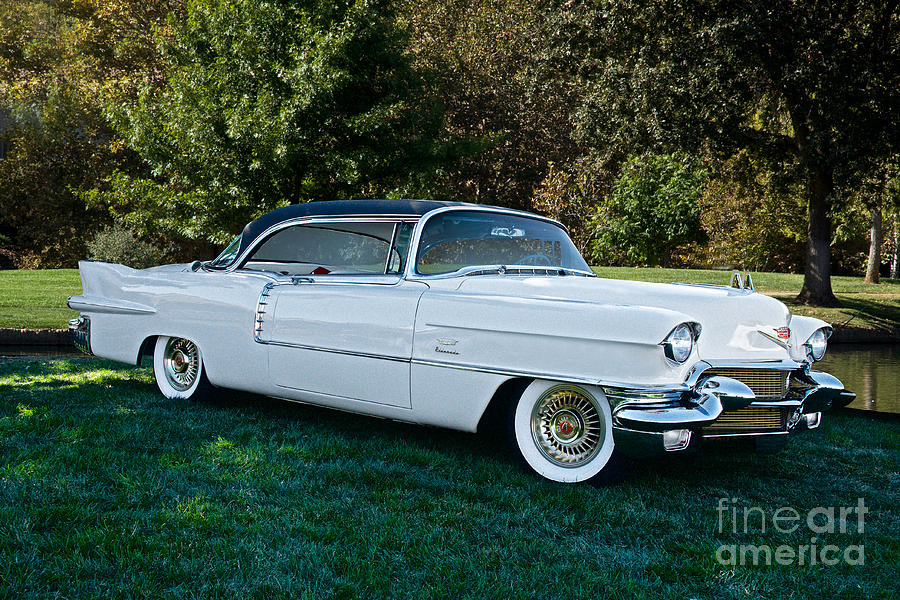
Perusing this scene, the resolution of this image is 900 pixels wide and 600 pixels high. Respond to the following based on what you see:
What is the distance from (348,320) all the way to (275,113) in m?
8.68

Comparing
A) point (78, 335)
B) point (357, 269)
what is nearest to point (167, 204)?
point (78, 335)

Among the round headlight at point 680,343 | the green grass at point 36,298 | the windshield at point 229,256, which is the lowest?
the green grass at point 36,298

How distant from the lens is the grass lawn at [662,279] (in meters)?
11.1

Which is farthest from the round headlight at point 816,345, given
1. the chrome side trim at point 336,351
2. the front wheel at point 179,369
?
the front wheel at point 179,369

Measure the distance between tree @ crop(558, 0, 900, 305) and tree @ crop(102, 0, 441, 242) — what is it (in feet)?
12.6

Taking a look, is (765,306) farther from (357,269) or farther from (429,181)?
(429,181)

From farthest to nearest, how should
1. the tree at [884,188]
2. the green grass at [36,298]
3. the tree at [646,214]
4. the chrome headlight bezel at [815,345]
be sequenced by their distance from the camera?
the tree at [646,214]
the tree at [884,188]
the green grass at [36,298]
the chrome headlight bezel at [815,345]

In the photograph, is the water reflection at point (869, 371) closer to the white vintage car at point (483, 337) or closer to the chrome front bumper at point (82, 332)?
the white vintage car at point (483, 337)

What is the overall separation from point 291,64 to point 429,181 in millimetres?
3403

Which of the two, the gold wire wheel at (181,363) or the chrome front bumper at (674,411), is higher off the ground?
the chrome front bumper at (674,411)

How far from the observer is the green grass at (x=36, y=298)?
1020 centimetres

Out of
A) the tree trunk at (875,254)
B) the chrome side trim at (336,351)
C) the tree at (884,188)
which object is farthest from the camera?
the tree trunk at (875,254)

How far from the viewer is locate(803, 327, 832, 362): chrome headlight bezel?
4.36 m

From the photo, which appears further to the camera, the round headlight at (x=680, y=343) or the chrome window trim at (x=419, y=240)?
the chrome window trim at (x=419, y=240)
